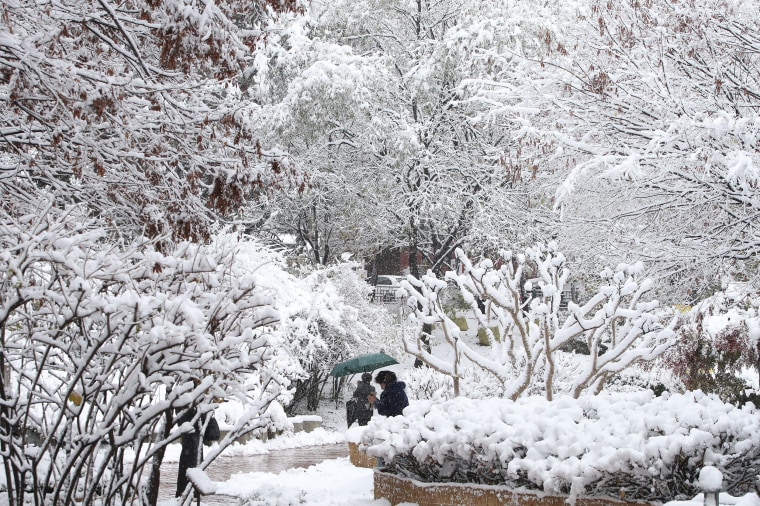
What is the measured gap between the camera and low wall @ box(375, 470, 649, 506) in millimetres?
6429

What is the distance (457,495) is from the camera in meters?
7.09

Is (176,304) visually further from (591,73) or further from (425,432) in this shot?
(591,73)

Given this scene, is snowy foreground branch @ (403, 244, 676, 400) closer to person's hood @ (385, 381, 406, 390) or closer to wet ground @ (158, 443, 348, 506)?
person's hood @ (385, 381, 406, 390)

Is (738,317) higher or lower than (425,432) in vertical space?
higher

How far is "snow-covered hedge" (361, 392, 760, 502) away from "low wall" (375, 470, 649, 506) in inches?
3.3

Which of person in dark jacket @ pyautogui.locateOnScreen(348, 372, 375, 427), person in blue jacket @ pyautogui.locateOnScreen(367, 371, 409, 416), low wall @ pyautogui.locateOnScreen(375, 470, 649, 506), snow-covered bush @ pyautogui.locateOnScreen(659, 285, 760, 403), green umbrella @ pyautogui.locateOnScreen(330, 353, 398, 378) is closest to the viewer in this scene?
Result: low wall @ pyautogui.locateOnScreen(375, 470, 649, 506)

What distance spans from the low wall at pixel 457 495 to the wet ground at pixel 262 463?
3.41 meters

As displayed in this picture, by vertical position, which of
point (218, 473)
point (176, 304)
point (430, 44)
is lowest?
point (218, 473)

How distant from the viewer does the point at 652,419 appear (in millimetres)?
6477

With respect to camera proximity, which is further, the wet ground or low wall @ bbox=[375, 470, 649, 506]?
the wet ground

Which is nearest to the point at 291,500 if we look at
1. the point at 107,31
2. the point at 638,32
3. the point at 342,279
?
the point at 107,31

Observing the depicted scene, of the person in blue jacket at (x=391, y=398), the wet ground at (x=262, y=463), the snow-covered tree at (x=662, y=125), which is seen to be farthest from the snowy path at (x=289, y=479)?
the snow-covered tree at (x=662, y=125)

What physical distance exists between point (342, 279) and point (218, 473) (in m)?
9.72

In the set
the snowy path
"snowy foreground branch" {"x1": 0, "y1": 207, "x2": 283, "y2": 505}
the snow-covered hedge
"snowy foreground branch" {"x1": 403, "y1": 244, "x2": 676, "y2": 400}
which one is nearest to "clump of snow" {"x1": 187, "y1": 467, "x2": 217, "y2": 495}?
"snowy foreground branch" {"x1": 0, "y1": 207, "x2": 283, "y2": 505}
